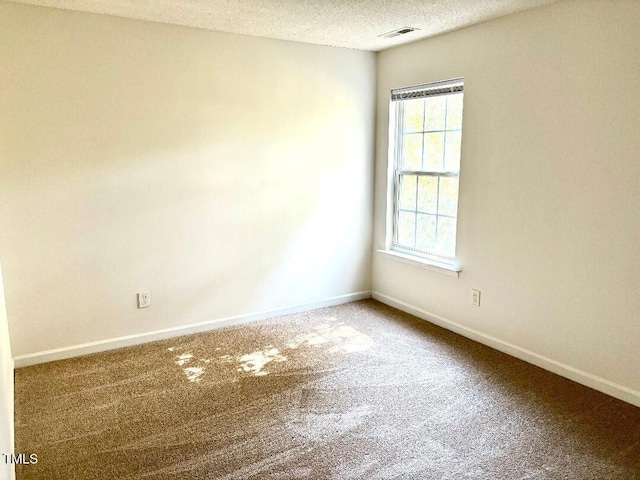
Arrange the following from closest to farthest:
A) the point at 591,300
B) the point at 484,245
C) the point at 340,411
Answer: the point at 340,411 < the point at 591,300 < the point at 484,245

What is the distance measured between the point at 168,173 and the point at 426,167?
2081 mm

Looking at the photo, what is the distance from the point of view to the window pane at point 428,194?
4.08m

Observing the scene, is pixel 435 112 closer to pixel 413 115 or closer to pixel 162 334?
pixel 413 115

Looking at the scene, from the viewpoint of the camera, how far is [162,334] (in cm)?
376

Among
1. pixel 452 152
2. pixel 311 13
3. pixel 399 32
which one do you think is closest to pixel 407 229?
pixel 452 152

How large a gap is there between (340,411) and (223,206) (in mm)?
1907

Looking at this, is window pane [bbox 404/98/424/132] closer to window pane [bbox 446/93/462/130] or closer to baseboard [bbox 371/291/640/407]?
window pane [bbox 446/93/462/130]

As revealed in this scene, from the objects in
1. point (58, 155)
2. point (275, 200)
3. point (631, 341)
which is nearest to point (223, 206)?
point (275, 200)

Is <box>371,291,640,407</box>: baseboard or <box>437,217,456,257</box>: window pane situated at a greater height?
<box>437,217,456,257</box>: window pane

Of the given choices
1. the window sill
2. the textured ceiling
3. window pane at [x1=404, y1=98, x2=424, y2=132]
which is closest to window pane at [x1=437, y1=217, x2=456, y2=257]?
the window sill

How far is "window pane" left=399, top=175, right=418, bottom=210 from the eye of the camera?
431cm

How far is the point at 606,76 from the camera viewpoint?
2756 millimetres

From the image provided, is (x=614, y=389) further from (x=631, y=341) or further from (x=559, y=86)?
(x=559, y=86)

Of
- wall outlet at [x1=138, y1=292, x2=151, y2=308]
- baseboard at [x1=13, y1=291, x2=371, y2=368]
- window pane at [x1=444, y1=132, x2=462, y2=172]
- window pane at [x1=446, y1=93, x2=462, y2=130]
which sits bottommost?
baseboard at [x1=13, y1=291, x2=371, y2=368]
